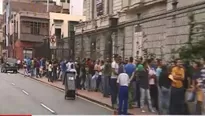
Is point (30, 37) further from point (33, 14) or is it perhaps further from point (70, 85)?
point (70, 85)

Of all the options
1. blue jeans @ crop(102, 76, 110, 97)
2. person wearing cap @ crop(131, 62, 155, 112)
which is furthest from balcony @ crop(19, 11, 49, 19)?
person wearing cap @ crop(131, 62, 155, 112)

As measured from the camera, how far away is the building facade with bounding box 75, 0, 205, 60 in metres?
18.5

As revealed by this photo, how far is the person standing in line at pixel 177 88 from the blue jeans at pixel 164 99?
2.56ft

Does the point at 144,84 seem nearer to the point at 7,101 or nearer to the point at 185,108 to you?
the point at 185,108

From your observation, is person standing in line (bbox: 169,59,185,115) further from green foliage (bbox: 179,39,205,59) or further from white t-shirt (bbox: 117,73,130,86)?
white t-shirt (bbox: 117,73,130,86)

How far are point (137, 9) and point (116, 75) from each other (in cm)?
1337

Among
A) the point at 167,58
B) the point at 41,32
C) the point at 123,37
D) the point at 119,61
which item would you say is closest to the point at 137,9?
the point at 123,37

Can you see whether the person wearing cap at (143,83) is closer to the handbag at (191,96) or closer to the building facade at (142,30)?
the building facade at (142,30)

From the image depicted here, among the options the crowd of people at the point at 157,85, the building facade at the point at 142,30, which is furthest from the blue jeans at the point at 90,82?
the crowd of people at the point at 157,85

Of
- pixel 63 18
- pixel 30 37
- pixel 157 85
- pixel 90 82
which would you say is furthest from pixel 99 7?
pixel 63 18

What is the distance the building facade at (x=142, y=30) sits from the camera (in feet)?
A: 60.6

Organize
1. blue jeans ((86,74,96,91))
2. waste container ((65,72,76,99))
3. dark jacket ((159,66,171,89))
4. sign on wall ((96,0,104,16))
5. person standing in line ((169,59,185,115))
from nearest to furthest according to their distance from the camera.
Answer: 1. person standing in line ((169,59,185,115))
2. dark jacket ((159,66,171,89))
3. waste container ((65,72,76,99))
4. blue jeans ((86,74,96,91))
5. sign on wall ((96,0,104,16))

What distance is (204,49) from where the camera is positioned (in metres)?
13.8

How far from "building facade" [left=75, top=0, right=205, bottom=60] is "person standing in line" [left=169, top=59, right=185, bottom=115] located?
2892mm
